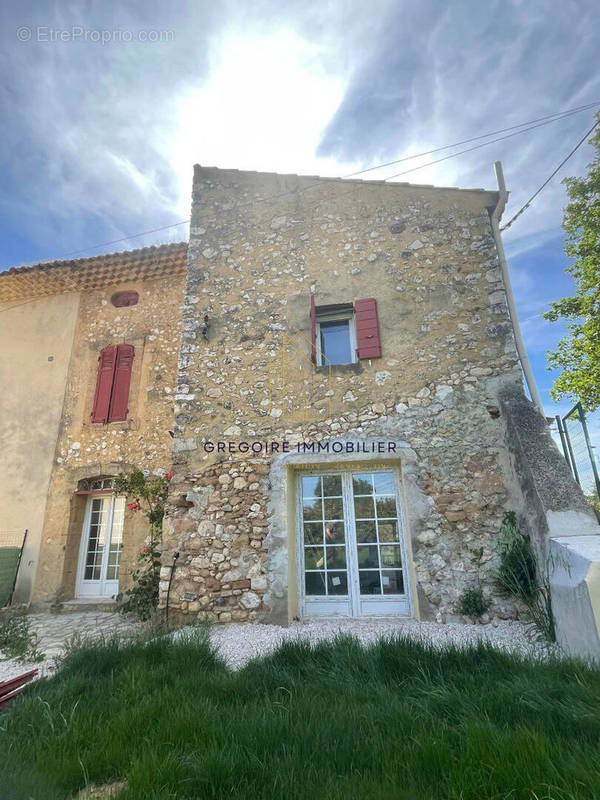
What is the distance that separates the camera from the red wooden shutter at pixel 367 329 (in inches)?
201

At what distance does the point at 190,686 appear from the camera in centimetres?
261

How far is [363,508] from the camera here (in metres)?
4.87

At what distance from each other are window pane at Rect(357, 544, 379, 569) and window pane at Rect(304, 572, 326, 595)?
0.49 m

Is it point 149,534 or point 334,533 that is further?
point 149,534

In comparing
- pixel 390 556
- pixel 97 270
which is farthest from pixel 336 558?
pixel 97 270

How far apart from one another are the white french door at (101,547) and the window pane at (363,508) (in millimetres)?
4535

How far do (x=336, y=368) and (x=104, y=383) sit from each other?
478 centimetres

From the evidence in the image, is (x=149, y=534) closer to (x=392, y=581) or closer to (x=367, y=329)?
(x=392, y=581)

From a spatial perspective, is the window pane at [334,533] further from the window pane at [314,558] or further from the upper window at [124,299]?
the upper window at [124,299]

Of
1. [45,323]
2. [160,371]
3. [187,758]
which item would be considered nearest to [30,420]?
[45,323]

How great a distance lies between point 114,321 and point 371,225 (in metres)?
5.33

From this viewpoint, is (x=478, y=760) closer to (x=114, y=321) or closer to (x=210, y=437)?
(x=210, y=437)

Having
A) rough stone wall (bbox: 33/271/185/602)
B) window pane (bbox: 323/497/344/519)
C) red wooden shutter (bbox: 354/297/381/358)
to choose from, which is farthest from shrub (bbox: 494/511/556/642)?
rough stone wall (bbox: 33/271/185/602)

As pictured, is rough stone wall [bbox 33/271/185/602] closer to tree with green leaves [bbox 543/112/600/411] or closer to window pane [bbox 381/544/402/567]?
window pane [bbox 381/544/402/567]
